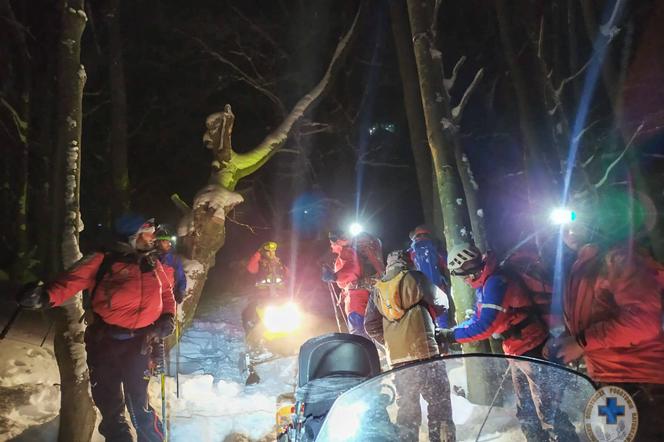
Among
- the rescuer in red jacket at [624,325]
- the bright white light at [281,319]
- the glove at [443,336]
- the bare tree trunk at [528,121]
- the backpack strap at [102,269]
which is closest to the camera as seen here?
the rescuer in red jacket at [624,325]

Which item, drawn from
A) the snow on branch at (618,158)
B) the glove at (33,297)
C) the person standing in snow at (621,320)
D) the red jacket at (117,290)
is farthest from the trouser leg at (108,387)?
the snow on branch at (618,158)

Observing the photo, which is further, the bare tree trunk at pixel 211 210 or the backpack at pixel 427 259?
the bare tree trunk at pixel 211 210

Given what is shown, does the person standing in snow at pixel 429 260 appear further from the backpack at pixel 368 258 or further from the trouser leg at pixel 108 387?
the trouser leg at pixel 108 387

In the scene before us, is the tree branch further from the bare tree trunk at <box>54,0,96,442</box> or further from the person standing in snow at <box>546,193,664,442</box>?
the person standing in snow at <box>546,193,664,442</box>

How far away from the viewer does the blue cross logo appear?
239 cm

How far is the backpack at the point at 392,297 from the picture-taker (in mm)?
4516

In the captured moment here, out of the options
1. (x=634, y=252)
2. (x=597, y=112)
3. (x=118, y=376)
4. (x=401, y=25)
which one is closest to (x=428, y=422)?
(x=634, y=252)

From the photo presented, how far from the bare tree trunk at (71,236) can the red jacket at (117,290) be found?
2.96 ft

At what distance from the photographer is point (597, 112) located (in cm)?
1477

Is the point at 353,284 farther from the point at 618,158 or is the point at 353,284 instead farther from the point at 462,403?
the point at 618,158

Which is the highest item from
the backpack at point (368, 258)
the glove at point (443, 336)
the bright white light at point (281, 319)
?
the backpack at point (368, 258)

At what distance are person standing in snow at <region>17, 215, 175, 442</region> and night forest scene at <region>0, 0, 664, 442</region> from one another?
19 mm

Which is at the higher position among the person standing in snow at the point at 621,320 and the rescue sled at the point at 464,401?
the person standing in snow at the point at 621,320

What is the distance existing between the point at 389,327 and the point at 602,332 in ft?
6.85
